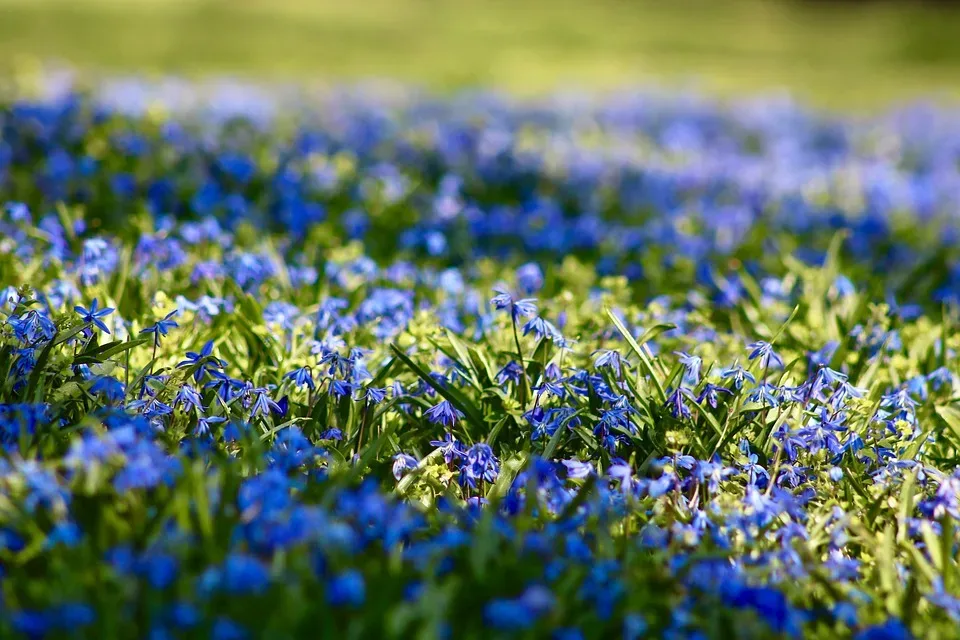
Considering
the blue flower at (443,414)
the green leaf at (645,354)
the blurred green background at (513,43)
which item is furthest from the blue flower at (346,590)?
the blurred green background at (513,43)

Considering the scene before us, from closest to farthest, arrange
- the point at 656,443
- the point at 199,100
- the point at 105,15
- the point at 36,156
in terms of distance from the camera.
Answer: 1. the point at 656,443
2. the point at 36,156
3. the point at 199,100
4. the point at 105,15

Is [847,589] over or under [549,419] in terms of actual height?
under

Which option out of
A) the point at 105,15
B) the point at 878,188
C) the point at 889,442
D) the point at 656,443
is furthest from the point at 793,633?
Answer: the point at 105,15

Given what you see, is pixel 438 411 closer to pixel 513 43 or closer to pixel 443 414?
pixel 443 414

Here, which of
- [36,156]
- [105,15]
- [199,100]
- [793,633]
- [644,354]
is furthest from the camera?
Answer: [105,15]

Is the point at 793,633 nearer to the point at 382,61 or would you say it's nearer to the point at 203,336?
the point at 203,336

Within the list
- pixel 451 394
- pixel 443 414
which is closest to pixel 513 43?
pixel 451 394
